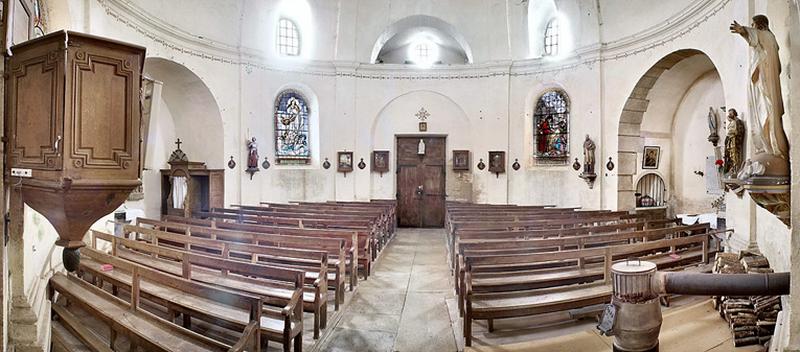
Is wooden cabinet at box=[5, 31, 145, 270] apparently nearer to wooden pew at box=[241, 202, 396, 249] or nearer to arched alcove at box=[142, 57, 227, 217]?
wooden pew at box=[241, 202, 396, 249]

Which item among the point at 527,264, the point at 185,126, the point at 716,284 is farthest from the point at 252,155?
the point at 716,284

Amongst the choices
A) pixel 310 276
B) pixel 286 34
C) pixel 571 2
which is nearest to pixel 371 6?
pixel 286 34

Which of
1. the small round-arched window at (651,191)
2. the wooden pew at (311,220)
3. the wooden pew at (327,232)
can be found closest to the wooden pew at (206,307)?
the wooden pew at (327,232)

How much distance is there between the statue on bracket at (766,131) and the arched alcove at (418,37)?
434 inches

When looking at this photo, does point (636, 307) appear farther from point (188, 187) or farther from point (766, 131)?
point (188, 187)

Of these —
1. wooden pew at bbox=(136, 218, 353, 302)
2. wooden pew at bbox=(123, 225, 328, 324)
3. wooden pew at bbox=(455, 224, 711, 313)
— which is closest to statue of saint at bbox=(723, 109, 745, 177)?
wooden pew at bbox=(455, 224, 711, 313)

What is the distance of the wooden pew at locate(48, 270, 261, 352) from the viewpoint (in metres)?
3.39

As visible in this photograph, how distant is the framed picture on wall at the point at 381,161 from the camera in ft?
47.2

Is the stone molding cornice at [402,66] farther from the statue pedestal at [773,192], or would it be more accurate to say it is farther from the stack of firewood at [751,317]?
the statue pedestal at [773,192]

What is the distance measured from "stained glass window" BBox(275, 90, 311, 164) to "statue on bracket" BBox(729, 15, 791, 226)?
1210 cm

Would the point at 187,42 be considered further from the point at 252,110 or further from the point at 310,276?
the point at 310,276

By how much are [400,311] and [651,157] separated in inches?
373

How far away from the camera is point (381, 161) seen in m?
14.4

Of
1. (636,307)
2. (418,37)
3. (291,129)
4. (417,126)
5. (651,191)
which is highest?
(418,37)
